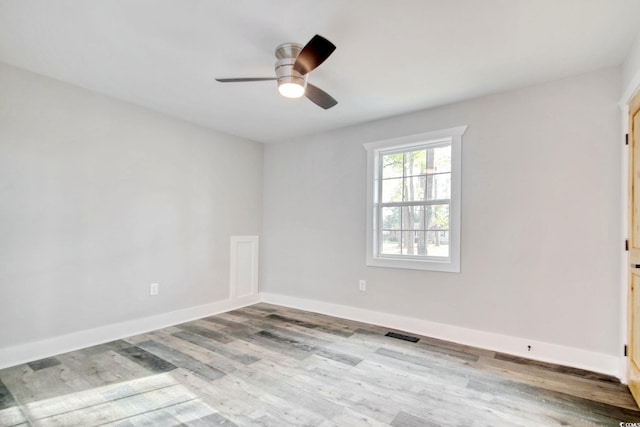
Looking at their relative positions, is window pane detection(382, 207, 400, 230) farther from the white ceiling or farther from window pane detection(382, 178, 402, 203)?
the white ceiling

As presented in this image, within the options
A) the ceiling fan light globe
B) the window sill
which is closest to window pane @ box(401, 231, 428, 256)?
the window sill

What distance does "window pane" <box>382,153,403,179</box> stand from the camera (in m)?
3.70

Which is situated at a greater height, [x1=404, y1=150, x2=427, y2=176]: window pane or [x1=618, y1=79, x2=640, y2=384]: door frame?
[x1=404, y1=150, x2=427, y2=176]: window pane

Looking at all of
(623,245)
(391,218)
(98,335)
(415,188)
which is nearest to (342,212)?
(391,218)

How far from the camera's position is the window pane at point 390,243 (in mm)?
3656

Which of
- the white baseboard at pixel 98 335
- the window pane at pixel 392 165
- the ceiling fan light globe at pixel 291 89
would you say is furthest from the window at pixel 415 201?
the white baseboard at pixel 98 335

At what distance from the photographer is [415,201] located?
11.6 ft

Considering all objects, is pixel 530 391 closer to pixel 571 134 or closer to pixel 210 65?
pixel 571 134

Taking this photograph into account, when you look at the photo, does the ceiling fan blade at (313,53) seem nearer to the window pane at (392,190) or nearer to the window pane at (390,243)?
the window pane at (392,190)

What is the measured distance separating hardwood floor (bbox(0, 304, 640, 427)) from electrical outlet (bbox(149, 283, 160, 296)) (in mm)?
555

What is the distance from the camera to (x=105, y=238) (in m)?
3.12

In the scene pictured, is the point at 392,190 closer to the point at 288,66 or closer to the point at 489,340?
the point at 489,340

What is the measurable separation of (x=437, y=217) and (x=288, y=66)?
2201mm

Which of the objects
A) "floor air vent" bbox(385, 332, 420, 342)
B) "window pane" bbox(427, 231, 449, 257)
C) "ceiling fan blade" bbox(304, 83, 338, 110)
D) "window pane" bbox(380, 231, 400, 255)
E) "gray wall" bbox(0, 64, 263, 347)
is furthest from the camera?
"window pane" bbox(380, 231, 400, 255)
